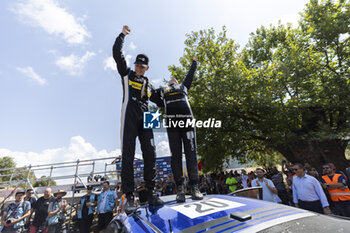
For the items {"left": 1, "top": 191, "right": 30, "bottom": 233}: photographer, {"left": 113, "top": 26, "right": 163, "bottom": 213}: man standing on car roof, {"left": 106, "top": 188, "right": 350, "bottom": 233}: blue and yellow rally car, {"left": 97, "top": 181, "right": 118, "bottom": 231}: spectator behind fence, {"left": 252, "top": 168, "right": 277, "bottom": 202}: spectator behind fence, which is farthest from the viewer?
{"left": 97, "top": 181, "right": 118, "bottom": 231}: spectator behind fence

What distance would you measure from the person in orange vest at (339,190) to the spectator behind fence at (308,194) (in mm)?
968

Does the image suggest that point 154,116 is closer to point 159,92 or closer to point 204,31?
point 159,92

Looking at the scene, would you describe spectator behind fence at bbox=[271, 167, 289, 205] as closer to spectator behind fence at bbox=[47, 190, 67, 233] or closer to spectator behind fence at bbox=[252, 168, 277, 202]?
spectator behind fence at bbox=[252, 168, 277, 202]

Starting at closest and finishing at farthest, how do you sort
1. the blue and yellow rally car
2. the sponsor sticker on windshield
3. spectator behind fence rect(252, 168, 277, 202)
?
the blue and yellow rally car → the sponsor sticker on windshield → spectator behind fence rect(252, 168, 277, 202)

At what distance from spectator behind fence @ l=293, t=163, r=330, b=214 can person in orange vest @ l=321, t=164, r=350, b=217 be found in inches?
38.1

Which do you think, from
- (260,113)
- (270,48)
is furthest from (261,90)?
(270,48)

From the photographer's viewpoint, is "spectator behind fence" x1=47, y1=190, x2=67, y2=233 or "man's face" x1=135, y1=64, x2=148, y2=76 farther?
"spectator behind fence" x1=47, y1=190, x2=67, y2=233

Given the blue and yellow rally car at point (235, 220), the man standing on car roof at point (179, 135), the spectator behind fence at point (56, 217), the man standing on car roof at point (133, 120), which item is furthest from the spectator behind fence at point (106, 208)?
the blue and yellow rally car at point (235, 220)

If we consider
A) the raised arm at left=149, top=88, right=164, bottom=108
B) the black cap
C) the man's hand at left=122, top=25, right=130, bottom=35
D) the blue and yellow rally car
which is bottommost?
the blue and yellow rally car

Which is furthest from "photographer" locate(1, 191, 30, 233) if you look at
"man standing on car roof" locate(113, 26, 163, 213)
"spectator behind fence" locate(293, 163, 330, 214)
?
"spectator behind fence" locate(293, 163, 330, 214)

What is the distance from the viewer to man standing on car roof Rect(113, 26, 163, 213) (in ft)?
8.55

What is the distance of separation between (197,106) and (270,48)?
9368 millimetres

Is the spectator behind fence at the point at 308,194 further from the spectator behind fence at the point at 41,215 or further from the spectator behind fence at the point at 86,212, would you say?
the spectator behind fence at the point at 41,215

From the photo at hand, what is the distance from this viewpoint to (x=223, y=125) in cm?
1355
